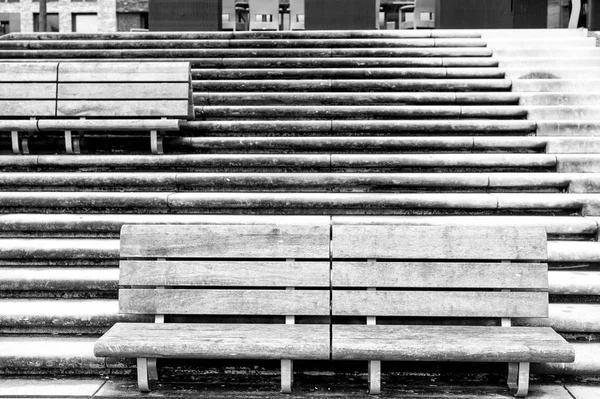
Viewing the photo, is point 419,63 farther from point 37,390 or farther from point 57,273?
point 37,390

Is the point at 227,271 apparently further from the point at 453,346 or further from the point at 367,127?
the point at 367,127

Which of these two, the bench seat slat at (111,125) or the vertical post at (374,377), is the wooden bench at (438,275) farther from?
the bench seat slat at (111,125)

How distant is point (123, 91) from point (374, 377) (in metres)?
3.84

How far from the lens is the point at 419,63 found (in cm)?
774

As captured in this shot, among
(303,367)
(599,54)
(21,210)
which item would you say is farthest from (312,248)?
(599,54)

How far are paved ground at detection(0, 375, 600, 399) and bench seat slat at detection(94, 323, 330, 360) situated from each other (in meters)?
0.30

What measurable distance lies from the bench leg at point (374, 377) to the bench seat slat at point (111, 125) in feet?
10.3

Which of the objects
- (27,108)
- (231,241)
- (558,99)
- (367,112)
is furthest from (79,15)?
(231,241)

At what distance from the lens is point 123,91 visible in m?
6.23

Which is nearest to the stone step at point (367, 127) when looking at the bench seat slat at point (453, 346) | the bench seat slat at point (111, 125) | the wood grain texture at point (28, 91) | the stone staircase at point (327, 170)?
the stone staircase at point (327, 170)

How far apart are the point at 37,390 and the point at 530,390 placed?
2748 mm

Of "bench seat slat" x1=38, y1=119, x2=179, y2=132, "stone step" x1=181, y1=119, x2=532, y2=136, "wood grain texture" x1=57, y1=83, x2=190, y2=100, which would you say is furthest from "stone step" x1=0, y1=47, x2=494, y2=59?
"bench seat slat" x1=38, y1=119, x2=179, y2=132

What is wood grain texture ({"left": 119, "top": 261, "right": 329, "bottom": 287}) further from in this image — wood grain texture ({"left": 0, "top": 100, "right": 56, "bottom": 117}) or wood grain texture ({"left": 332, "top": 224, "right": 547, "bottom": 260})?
wood grain texture ({"left": 0, "top": 100, "right": 56, "bottom": 117})

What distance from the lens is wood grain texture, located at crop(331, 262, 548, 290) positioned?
150 inches
